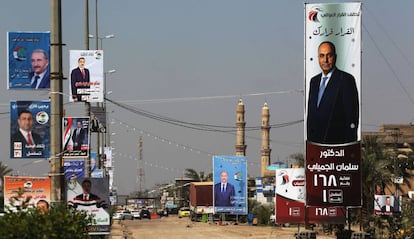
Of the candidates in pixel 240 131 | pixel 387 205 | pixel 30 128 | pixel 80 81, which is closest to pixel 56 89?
pixel 30 128

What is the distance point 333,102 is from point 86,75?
396 inches

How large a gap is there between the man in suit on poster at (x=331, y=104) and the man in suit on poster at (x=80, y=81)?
9.31 meters

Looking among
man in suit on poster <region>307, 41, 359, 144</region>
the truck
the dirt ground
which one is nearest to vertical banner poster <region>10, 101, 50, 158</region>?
man in suit on poster <region>307, 41, 359, 144</region>

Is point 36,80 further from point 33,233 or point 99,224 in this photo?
point 33,233

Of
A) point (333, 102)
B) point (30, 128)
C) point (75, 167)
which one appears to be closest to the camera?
Answer: point (30, 128)

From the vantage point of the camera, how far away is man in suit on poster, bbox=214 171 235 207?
71.5 meters

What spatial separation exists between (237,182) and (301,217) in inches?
1155

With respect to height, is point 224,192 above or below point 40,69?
below

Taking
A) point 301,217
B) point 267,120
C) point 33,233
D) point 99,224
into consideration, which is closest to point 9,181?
point 99,224

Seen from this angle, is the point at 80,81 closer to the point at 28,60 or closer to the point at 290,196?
the point at 28,60

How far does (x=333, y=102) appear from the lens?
33.2 meters

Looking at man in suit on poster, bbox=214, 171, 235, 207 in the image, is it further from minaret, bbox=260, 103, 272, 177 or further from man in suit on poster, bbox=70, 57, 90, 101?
minaret, bbox=260, 103, 272, 177

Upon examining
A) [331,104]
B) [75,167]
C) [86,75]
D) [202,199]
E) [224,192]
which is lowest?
[202,199]

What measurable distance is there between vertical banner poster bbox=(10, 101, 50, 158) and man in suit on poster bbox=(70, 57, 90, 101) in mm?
1119
